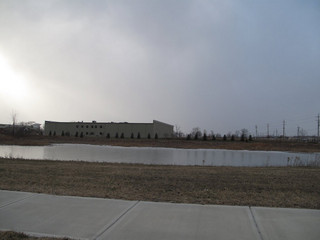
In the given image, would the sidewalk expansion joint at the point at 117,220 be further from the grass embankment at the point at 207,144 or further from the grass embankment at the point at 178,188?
the grass embankment at the point at 207,144

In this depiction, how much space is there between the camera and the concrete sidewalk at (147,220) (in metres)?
4.04

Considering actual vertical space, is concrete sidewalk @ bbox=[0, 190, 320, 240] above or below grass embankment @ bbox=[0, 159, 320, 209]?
below

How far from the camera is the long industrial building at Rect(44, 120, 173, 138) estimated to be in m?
92.4

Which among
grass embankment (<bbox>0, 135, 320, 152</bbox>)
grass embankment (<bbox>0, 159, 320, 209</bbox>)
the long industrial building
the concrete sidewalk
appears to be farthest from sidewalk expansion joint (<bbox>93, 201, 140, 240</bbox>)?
the long industrial building

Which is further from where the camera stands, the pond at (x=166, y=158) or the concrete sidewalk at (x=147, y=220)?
the pond at (x=166, y=158)

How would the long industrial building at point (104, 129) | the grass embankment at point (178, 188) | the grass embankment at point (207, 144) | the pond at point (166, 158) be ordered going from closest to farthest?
the grass embankment at point (178, 188) → the pond at point (166, 158) → the grass embankment at point (207, 144) → the long industrial building at point (104, 129)

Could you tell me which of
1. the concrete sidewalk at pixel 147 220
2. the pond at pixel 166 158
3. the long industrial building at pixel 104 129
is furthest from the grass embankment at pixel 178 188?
the long industrial building at pixel 104 129

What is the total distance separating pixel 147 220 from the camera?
4574 millimetres

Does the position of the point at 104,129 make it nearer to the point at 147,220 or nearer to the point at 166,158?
the point at 166,158

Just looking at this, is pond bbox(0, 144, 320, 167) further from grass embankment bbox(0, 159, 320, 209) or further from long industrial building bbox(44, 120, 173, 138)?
long industrial building bbox(44, 120, 173, 138)

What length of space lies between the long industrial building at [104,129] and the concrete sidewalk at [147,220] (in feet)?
273

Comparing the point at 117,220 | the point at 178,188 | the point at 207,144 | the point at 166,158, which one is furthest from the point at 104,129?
the point at 117,220

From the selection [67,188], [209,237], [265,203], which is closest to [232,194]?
[265,203]

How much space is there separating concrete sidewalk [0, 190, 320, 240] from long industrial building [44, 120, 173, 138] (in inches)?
3272
